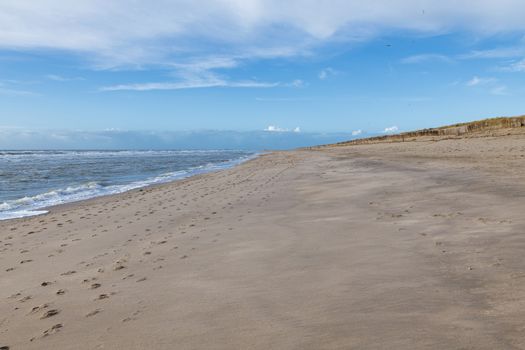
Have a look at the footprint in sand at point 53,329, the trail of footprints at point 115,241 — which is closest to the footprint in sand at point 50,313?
the trail of footprints at point 115,241

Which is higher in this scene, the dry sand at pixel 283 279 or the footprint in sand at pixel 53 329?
the dry sand at pixel 283 279

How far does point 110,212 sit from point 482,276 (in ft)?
35.8

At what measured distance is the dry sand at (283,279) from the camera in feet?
11.1

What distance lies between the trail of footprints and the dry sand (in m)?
0.04

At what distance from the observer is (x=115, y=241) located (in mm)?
8195

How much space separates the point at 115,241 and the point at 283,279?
15.4 feet

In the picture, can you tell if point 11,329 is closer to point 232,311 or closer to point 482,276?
point 232,311

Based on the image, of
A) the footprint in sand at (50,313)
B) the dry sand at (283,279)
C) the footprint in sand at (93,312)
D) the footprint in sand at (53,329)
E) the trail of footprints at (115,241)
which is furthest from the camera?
the trail of footprints at (115,241)

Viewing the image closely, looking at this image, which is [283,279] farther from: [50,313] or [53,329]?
[50,313]

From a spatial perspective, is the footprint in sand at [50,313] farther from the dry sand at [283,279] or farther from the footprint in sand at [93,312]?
the footprint in sand at [93,312]

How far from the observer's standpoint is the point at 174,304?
4.35 meters

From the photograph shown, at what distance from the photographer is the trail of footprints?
16.5 ft

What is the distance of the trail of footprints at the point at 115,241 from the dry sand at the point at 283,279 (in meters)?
0.04

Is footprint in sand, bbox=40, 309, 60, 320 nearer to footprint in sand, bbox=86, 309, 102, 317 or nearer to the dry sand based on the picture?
the dry sand
